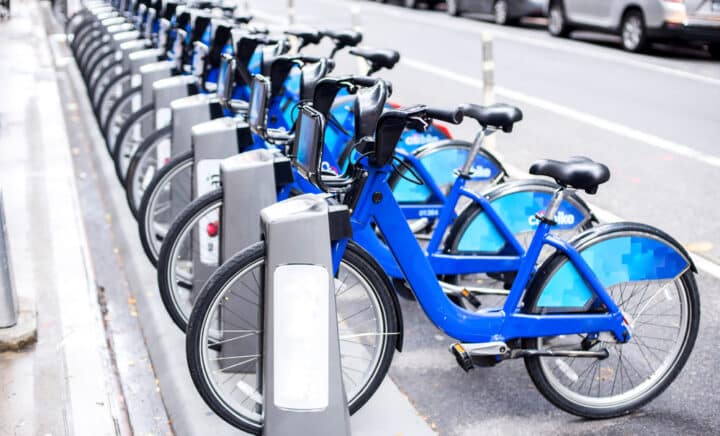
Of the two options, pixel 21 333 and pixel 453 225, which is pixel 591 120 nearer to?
pixel 453 225

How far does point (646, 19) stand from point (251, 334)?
12522 millimetres

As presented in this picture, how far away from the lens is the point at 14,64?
1434 centimetres

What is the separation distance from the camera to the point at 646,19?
15.1 m

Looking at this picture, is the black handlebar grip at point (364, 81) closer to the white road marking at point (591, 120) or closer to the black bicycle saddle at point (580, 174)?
the black bicycle saddle at point (580, 174)

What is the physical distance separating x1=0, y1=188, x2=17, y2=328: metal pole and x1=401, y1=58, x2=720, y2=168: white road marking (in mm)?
6180

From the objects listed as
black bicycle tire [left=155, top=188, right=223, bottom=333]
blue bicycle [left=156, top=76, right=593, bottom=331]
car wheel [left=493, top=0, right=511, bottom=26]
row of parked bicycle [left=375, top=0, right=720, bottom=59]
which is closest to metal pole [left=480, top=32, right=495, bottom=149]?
blue bicycle [left=156, top=76, right=593, bottom=331]

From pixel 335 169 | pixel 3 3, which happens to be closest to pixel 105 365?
pixel 335 169

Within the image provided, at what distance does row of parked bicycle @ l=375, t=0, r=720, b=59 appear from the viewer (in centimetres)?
1443

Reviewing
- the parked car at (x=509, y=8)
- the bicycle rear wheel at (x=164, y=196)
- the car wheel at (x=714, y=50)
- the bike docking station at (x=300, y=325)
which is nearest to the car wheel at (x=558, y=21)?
the parked car at (x=509, y=8)

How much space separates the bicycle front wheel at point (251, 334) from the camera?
3.61 meters

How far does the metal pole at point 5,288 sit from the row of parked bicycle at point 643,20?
12.1 meters

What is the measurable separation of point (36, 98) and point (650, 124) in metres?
7.02

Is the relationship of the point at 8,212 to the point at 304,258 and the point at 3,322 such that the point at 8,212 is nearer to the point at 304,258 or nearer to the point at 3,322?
the point at 3,322

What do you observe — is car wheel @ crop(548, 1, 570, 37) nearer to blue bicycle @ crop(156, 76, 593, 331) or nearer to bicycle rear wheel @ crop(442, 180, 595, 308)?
blue bicycle @ crop(156, 76, 593, 331)
